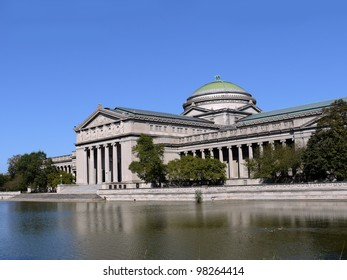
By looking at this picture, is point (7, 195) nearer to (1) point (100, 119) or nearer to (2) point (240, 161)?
(1) point (100, 119)

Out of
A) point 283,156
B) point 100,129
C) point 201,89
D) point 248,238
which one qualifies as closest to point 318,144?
point 283,156

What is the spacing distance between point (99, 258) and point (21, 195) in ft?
305

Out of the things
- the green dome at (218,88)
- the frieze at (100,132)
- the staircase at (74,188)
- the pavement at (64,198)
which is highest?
the green dome at (218,88)

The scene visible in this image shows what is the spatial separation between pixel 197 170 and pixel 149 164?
11631mm

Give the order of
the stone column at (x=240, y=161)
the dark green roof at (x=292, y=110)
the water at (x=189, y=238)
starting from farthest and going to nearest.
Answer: the dark green roof at (x=292, y=110), the stone column at (x=240, y=161), the water at (x=189, y=238)

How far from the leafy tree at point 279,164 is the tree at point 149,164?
1995 cm

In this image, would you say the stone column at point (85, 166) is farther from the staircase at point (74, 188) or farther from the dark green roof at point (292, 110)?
the dark green roof at point (292, 110)

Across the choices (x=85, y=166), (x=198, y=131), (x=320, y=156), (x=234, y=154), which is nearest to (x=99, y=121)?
(x=85, y=166)

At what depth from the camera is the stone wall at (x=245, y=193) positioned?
5456 cm

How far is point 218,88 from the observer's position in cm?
12612

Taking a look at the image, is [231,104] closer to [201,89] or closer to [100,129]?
[201,89]

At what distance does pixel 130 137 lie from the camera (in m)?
99.0

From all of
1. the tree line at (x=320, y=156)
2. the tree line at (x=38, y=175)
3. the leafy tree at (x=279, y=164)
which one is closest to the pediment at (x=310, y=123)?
the leafy tree at (x=279, y=164)

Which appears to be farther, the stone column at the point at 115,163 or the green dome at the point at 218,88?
the green dome at the point at 218,88
